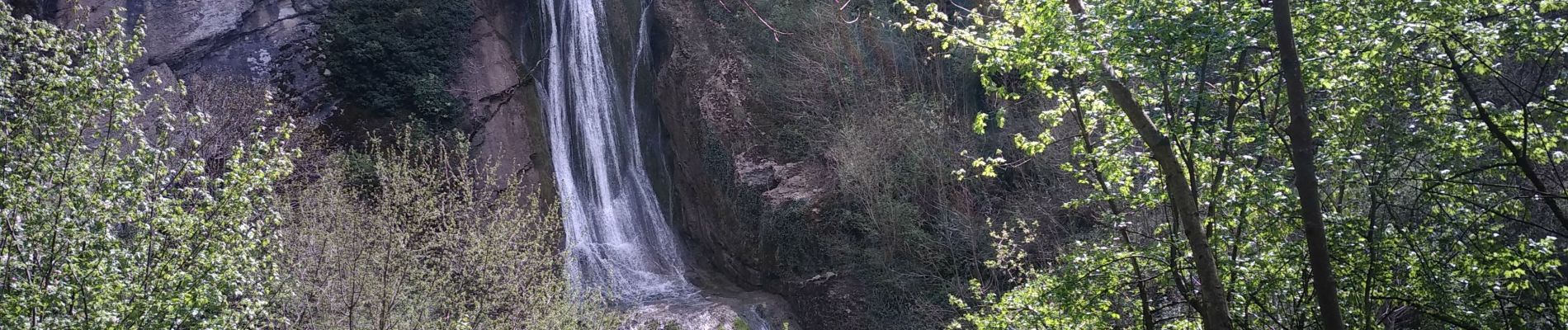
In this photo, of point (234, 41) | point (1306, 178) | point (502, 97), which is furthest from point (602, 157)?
point (1306, 178)

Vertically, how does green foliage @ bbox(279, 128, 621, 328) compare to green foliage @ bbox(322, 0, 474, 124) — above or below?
below

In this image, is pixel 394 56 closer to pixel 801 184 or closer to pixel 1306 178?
pixel 801 184

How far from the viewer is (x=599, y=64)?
20391 mm

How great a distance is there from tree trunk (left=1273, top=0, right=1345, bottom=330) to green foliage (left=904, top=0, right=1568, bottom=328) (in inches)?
22.3

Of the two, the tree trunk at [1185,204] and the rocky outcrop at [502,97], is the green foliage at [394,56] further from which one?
the tree trunk at [1185,204]

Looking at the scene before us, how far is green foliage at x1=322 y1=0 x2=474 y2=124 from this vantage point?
61.9 feet

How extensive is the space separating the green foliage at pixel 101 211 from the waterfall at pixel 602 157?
1155 cm

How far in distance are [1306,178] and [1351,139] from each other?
1.52 metres

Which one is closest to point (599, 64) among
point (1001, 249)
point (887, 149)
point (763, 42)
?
point (763, 42)

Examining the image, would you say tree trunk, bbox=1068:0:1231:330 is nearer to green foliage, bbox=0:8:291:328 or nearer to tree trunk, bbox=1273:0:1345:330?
tree trunk, bbox=1273:0:1345:330

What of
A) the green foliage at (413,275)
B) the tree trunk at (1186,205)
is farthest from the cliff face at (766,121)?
the tree trunk at (1186,205)

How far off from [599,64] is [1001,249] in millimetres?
11603

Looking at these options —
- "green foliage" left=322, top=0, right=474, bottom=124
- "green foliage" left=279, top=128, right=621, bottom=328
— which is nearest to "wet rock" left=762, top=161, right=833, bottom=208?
"green foliage" left=279, top=128, right=621, bottom=328

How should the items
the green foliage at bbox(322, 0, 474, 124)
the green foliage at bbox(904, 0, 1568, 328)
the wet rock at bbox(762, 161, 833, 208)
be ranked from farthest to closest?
1. the green foliage at bbox(322, 0, 474, 124)
2. the wet rock at bbox(762, 161, 833, 208)
3. the green foliage at bbox(904, 0, 1568, 328)
